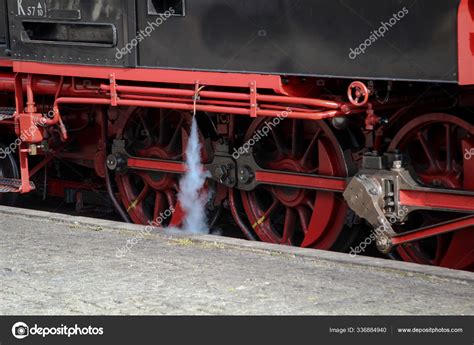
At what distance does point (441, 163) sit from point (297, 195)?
1.18m

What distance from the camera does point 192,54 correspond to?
7434 millimetres

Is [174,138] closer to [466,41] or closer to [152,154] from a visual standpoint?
[152,154]

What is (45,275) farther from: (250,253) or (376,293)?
(376,293)

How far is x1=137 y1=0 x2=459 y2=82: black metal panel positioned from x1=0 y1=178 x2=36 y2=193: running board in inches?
76.3

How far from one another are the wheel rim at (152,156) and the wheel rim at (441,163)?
201 centimetres

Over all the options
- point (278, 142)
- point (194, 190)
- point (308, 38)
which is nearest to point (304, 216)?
point (278, 142)

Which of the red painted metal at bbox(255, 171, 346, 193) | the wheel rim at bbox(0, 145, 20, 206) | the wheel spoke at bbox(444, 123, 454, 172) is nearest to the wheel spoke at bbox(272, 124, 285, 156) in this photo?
the red painted metal at bbox(255, 171, 346, 193)

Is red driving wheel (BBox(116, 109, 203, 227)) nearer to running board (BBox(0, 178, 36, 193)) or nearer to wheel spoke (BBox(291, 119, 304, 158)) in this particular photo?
running board (BBox(0, 178, 36, 193))

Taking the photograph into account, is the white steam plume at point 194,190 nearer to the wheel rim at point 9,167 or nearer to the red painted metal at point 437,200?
the red painted metal at point 437,200

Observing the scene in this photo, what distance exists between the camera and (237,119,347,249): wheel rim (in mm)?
7613

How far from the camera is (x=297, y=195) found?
7.91 meters

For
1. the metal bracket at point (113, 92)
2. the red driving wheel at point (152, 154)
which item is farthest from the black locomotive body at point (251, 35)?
the red driving wheel at point (152, 154)

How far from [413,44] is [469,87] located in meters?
0.55
